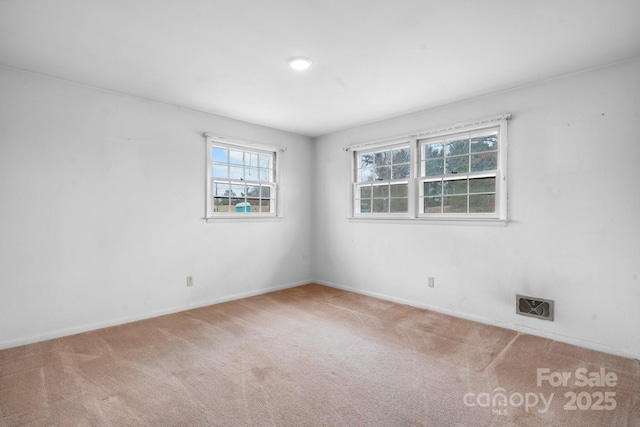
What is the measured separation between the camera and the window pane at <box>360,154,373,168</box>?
4.77m

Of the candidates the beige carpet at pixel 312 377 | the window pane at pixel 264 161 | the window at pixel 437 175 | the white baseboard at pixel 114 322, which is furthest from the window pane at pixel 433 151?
the white baseboard at pixel 114 322

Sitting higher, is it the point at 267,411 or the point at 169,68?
the point at 169,68

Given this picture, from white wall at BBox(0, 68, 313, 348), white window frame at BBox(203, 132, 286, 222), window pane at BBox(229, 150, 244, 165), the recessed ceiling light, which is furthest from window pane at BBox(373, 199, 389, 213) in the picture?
the recessed ceiling light

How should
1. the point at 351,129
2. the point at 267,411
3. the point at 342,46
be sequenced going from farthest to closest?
the point at 351,129
the point at 342,46
the point at 267,411

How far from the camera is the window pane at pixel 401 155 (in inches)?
169

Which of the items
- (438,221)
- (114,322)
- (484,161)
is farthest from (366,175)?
(114,322)

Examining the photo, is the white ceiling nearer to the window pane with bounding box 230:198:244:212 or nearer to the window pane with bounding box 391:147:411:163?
the window pane with bounding box 391:147:411:163

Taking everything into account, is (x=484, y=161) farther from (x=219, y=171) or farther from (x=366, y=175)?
(x=219, y=171)

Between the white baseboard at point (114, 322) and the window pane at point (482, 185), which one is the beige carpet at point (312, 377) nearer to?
the white baseboard at point (114, 322)

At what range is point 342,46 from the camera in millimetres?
2477

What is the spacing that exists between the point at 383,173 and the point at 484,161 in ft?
4.57

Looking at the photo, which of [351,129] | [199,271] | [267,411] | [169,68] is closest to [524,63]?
[351,129]

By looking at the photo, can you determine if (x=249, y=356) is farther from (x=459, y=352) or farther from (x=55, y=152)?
(x=55, y=152)

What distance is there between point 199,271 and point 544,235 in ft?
12.9
